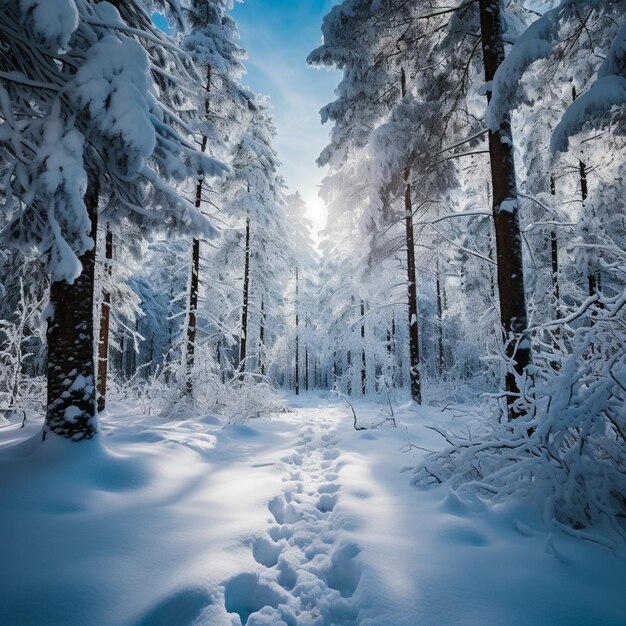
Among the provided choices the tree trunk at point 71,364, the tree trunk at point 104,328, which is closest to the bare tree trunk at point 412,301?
the tree trunk at point 71,364

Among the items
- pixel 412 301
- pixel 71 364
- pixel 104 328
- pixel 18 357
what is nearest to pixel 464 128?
pixel 412 301

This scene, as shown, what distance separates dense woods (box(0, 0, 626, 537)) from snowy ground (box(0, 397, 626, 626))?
53 centimetres

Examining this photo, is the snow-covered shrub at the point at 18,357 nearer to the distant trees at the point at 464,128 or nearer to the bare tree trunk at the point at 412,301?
the distant trees at the point at 464,128

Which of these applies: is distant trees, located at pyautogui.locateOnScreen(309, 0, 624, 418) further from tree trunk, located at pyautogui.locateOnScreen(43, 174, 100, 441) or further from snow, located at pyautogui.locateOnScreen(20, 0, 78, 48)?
tree trunk, located at pyautogui.locateOnScreen(43, 174, 100, 441)

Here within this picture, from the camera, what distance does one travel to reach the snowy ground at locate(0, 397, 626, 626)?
1828 millimetres

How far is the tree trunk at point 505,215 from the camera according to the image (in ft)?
15.7

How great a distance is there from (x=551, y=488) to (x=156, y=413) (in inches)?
361

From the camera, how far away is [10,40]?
3576 mm

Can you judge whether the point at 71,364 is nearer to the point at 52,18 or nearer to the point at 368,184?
the point at 52,18

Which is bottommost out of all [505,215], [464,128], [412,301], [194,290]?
[412,301]

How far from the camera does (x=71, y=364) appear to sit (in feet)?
14.1

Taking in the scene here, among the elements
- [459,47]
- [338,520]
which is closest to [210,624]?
[338,520]

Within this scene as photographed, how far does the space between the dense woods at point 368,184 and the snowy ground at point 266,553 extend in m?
0.53

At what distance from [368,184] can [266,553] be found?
9557mm
